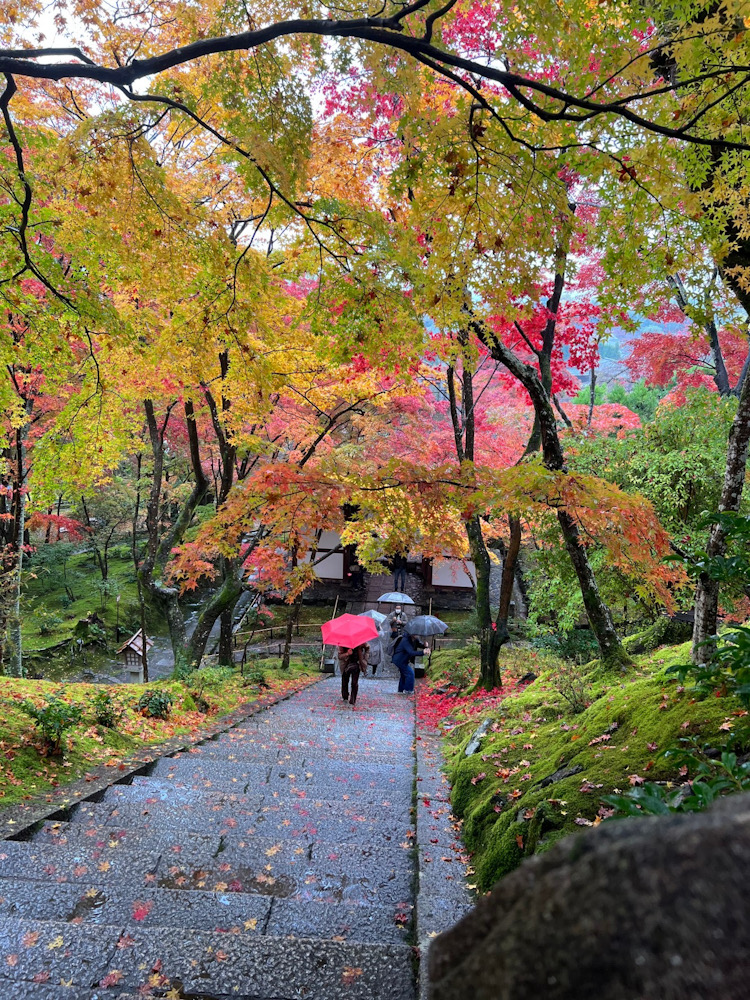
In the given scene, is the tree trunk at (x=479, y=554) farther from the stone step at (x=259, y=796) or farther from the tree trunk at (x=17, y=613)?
the tree trunk at (x=17, y=613)

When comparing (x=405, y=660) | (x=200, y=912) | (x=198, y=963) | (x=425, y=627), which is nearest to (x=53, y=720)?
(x=200, y=912)

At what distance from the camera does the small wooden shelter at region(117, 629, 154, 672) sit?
14938 mm

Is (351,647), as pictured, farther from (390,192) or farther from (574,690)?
(390,192)

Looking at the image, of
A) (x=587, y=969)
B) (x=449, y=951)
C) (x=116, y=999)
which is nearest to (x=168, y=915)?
(x=116, y=999)

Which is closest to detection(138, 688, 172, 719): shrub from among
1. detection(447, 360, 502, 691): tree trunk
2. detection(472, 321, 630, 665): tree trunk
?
detection(447, 360, 502, 691): tree trunk

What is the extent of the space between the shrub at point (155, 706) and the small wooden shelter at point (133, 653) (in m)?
8.34

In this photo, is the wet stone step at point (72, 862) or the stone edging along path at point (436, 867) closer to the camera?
the stone edging along path at point (436, 867)

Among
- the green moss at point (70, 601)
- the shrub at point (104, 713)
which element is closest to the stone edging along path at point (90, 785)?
the shrub at point (104, 713)

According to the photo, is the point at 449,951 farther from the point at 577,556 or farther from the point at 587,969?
the point at 577,556

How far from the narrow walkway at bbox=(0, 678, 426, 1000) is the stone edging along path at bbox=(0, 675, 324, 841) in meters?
0.11

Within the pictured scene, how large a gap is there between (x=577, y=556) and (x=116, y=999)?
5992mm

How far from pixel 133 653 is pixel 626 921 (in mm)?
18549

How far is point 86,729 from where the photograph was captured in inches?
216

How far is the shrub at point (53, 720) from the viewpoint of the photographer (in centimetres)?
468
